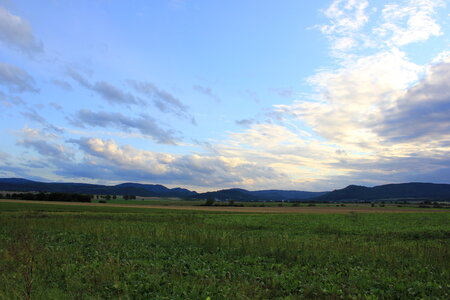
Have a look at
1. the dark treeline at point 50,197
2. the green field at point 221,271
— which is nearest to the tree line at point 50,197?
the dark treeline at point 50,197

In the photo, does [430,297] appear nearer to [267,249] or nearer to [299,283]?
[299,283]

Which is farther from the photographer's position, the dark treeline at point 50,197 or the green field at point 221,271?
the dark treeline at point 50,197

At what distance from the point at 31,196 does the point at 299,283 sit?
152539 mm

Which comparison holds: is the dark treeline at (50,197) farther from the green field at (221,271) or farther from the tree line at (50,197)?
the green field at (221,271)

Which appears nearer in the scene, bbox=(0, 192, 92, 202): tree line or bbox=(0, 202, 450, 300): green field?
bbox=(0, 202, 450, 300): green field

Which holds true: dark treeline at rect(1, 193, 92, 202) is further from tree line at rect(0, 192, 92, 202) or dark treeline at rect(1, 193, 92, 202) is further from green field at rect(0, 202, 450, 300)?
green field at rect(0, 202, 450, 300)

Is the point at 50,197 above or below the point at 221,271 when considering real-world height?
below

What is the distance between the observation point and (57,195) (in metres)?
136

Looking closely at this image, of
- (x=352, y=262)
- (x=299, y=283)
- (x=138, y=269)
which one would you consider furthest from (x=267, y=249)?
(x=138, y=269)

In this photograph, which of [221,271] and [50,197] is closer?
[221,271]

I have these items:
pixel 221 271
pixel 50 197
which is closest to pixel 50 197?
pixel 50 197

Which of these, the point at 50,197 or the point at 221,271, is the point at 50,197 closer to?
the point at 50,197

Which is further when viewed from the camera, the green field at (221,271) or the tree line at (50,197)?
the tree line at (50,197)

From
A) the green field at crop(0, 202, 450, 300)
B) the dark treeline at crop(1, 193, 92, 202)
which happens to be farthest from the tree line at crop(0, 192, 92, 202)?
the green field at crop(0, 202, 450, 300)
